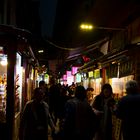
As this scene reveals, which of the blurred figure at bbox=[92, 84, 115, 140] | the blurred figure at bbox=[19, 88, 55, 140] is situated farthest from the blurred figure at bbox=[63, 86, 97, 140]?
the blurred figure at bbox=[92, 84, 115, 140]

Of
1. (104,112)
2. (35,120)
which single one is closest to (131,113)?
(104,112)

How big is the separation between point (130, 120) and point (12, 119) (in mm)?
4703

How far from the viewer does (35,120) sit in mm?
8766

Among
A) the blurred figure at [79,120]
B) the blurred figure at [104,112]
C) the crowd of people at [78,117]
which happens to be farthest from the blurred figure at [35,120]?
the blurred figure at [104,112]

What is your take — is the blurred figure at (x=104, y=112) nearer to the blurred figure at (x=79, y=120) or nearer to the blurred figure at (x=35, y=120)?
the blurred figure at (x=79, y=120)

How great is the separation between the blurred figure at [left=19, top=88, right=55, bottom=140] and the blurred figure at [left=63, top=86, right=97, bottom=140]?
62 cm

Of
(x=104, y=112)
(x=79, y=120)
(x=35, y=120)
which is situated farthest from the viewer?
(x=104, y=112)

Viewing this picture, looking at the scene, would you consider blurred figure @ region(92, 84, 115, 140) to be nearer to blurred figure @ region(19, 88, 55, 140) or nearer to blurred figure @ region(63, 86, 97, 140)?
blurred figure @ region(63, 86, 97, 140)

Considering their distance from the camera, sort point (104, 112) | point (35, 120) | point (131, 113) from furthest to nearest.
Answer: point (104, 112), point (35, 120), point (131, 113)

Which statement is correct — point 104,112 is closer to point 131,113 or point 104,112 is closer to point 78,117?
point 78,117

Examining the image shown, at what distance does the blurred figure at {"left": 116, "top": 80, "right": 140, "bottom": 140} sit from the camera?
775 centimetres

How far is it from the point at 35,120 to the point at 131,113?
2.38 m

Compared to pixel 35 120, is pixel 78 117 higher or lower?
higher

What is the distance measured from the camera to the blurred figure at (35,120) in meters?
8.74
